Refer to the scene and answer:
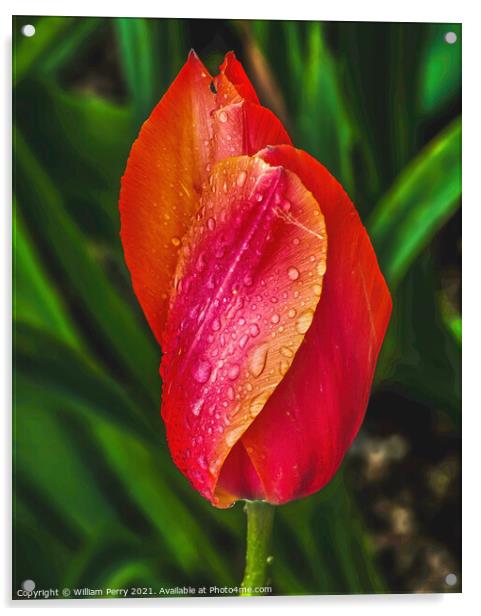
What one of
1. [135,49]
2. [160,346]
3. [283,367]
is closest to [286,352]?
[283,367]

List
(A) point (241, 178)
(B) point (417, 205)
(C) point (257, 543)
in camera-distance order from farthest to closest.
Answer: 1. (B) point (417, 205)
2. (C) point (257, 543)
3. (A) point (241, 178)

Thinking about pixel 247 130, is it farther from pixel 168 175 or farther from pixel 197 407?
pixel 197 407

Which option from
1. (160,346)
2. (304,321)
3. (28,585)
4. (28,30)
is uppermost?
(28,30)

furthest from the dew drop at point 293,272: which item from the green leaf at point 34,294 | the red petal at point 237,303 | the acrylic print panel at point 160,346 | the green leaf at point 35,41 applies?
the green leaf at point 35,41

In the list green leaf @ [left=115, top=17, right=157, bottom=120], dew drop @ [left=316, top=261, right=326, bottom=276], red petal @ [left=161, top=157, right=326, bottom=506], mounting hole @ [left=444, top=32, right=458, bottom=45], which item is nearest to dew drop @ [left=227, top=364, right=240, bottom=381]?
red petal @ [left=161, top=157, right=326, bottom=506]

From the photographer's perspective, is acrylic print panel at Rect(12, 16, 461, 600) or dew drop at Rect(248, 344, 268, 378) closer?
dew drop at Rect(248, 344, 268, 378)

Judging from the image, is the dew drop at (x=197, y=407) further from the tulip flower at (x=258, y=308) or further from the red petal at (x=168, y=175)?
the red petal at (x=168, y=175)

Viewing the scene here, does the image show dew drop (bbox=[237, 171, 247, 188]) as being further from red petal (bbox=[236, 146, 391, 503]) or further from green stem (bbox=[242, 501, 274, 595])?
green stem (bbox=[242, 501, 274, 595])
